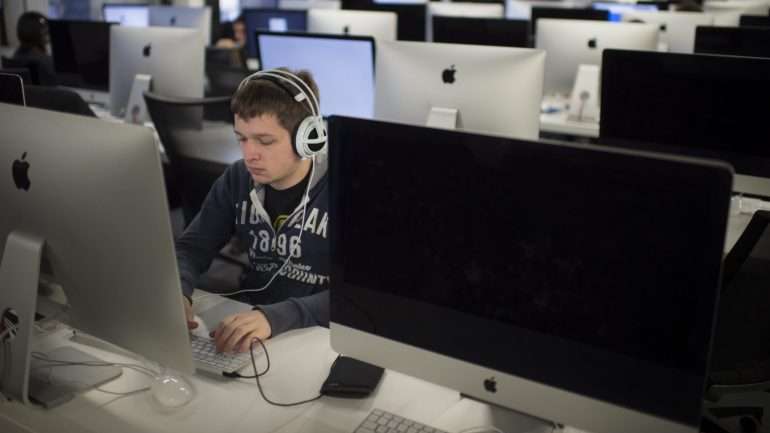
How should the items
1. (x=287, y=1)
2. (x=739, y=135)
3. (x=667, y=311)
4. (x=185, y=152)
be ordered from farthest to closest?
1. (x=287, y=1)
2. (x=185, y=152)
3. (x=739, y=135)
4. (x=667, y=311)

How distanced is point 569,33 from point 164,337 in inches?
116

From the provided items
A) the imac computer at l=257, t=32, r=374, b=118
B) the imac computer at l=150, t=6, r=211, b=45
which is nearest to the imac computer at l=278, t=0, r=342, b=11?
the imac computer at l=150, t=6, r=211, b=45

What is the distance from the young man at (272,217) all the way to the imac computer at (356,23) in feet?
7.22

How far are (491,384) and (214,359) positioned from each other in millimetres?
528

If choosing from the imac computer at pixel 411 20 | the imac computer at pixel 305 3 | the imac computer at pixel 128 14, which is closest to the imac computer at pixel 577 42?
the imac computer at pixel 411 20

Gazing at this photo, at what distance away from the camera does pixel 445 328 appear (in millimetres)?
1092

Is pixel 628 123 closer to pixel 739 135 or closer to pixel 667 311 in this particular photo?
pixel 739 135

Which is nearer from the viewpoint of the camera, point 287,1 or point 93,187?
point 93,187

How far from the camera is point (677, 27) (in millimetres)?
4145

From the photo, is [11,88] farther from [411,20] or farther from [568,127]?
[411,20]

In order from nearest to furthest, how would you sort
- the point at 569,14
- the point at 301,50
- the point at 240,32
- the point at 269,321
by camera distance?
1. the point at 269,321
2. the point at 301,50
3. the point at 569,14
4. the point at 240,32

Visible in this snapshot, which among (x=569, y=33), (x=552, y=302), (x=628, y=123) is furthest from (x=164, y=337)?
(x=569, y=33)

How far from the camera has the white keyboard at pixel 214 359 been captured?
1.29m

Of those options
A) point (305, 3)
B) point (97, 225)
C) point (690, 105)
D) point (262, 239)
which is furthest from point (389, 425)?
point (305, 3)
